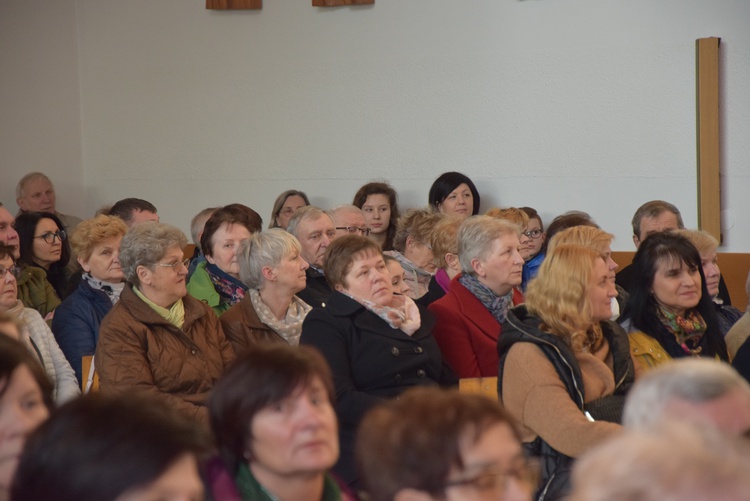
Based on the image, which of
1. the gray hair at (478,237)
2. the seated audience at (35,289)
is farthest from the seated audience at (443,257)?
the seated audience at (35,289)

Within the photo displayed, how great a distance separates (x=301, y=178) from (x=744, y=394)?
5.95 metres

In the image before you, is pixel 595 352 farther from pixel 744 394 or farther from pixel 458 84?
pixel 458 84

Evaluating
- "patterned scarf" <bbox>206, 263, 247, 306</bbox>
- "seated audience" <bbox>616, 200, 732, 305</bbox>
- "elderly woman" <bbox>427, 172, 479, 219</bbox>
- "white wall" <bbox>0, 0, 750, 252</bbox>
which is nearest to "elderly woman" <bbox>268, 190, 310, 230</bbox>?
"white wall" <bbox>0, 0, 750, 252</bbox>

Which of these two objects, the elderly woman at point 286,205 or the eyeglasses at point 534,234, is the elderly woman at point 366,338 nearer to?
the eyeglasses at point 534,234

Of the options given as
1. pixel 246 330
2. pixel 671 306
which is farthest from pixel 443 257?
pixel 671 306

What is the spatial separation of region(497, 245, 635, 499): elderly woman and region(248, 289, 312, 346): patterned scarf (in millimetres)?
1074

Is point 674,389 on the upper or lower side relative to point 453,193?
lower

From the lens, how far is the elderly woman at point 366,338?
3.36m

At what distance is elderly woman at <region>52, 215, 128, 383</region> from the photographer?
4.14 m

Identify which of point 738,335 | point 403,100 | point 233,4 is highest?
point 233,4

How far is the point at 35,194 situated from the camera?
7223mm

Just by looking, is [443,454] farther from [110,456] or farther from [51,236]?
[51,236]

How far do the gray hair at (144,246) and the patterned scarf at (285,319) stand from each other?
1.30ft

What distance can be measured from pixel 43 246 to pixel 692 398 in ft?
14.0
